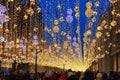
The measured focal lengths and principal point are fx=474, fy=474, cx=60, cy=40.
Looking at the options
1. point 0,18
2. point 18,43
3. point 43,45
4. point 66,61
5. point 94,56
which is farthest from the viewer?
point 66,61

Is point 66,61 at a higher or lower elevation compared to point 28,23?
lower

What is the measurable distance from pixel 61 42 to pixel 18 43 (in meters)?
11.9

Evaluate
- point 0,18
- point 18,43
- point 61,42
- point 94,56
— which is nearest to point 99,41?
point 94,56

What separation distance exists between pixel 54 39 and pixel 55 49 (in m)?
4.10

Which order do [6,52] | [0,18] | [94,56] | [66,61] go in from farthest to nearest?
[66,61], [94,56], [6,52], [0,18]

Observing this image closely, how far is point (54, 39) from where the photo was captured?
5503cm

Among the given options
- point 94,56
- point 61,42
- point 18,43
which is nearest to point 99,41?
point 94,56

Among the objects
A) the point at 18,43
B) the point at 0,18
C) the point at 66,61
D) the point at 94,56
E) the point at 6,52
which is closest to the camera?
the point at 0,18

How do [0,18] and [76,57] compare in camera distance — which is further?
[76,57]

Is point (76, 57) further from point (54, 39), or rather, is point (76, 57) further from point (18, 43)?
point (18, 43)

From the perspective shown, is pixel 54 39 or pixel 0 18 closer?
pixel 0 18

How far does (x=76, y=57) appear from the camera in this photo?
215 feet

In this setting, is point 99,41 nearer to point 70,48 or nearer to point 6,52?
point 70,48

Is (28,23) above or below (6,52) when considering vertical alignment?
above
